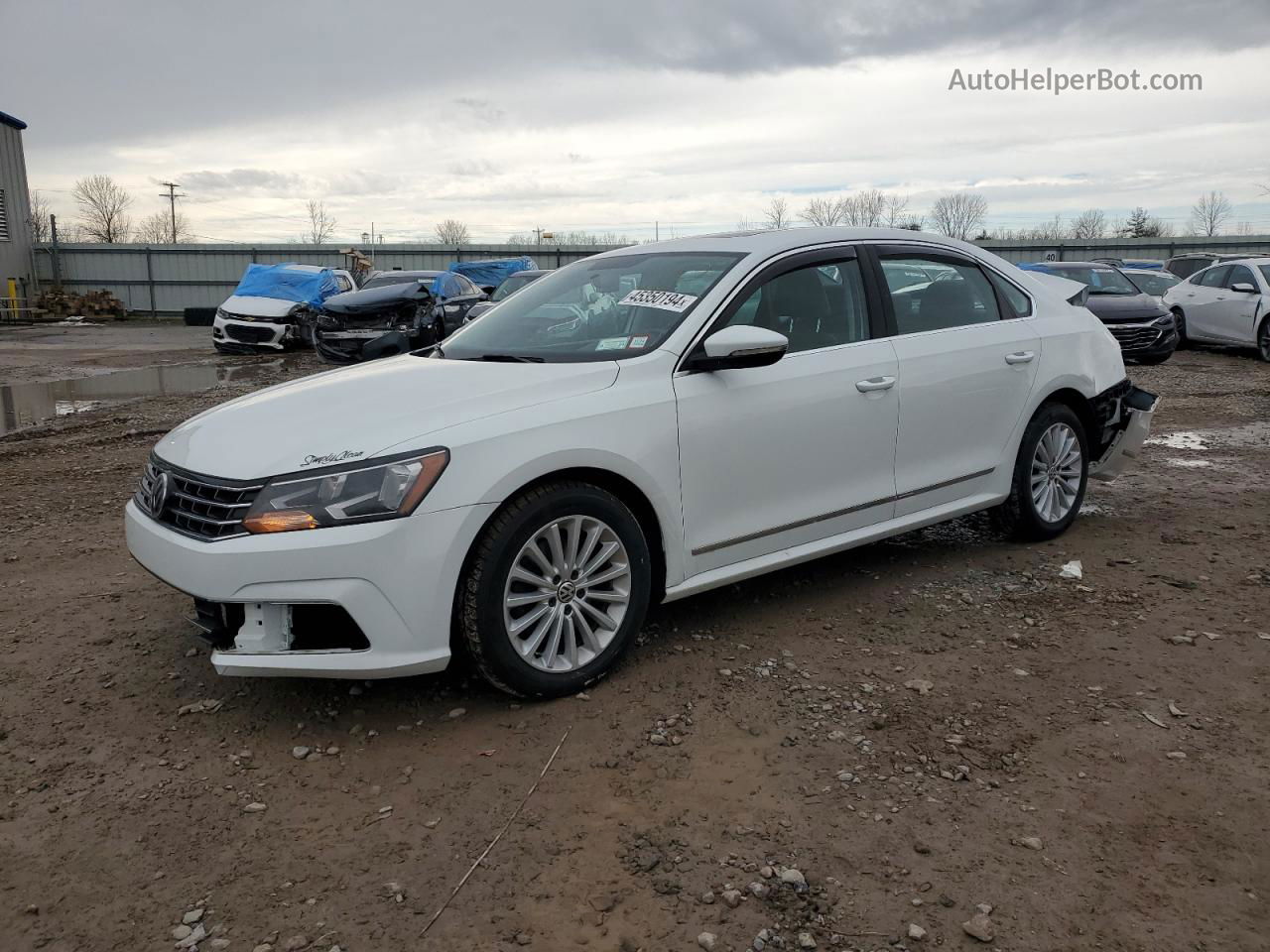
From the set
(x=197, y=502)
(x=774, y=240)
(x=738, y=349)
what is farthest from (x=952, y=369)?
(x=197, y=502)

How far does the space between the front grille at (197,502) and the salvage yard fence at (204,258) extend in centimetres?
3371

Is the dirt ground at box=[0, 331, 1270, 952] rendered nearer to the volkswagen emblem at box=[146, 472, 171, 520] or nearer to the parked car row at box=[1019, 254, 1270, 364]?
the volkswagen emblem at box=[146, 472, 171, 520]

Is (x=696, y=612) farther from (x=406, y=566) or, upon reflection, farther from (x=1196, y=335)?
(x=1196, y=335)

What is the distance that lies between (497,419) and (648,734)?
1.17 meters

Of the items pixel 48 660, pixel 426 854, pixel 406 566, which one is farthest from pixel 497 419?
pixel 48 660

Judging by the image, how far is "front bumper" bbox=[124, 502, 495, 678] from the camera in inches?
124

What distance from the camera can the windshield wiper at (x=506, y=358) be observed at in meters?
4.06

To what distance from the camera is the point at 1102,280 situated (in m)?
15.8

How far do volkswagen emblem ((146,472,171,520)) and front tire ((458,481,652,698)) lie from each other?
3.72 feet

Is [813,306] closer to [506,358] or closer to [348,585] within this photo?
[506,358]

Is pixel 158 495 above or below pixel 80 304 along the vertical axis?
below

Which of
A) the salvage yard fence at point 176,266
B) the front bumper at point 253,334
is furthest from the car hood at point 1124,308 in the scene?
the salvage yard fence at point 176,266

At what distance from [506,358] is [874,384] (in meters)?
1.56

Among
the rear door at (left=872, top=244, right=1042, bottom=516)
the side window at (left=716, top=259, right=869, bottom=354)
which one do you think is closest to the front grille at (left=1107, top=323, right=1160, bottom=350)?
the rear door at (left=872, top=244, right=1042, bottom=516)
